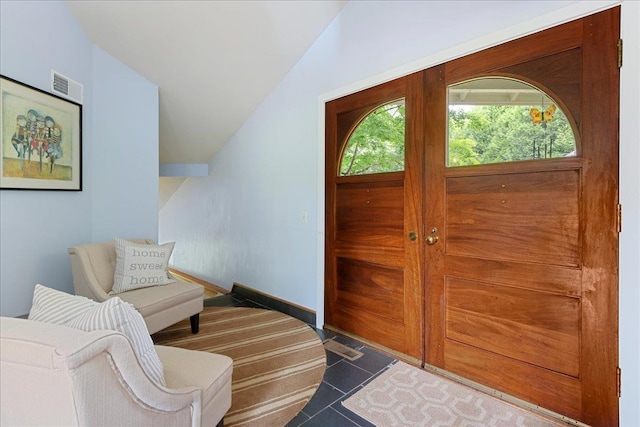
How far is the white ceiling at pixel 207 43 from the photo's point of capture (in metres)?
Result: 2.58

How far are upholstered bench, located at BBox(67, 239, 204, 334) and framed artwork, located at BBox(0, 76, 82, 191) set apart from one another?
607 millimetres

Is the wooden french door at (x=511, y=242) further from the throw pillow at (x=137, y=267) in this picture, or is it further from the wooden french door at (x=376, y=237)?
the throw pillow at (x=137, y=267)

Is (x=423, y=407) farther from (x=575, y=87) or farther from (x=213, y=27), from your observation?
(x=213, y=27)

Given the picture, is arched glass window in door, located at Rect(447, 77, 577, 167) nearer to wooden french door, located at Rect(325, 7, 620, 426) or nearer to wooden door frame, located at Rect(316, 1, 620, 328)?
wooden french door, located at Rect(325, 7, 620, 426)

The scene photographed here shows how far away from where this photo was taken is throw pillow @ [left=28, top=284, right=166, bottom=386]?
921 mm

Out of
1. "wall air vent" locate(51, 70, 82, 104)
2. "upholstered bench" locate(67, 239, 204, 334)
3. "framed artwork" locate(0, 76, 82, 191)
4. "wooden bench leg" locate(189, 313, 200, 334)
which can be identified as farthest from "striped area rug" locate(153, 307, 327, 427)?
"wall air vent" locate(51, 70, 82, 104)

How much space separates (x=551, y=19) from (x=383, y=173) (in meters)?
1.31

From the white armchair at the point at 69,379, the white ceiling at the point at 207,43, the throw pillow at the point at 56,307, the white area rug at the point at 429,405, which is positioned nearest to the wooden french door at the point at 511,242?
the white area rug at the point at 429,405

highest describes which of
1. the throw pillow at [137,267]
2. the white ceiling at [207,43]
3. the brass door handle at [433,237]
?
the white ceiling at [207,43]

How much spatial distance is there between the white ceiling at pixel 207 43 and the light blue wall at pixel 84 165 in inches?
8.8

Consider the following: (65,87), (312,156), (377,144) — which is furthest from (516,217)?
(65,87)

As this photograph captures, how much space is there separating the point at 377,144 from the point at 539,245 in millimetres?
1348

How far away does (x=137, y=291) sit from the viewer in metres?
2.42

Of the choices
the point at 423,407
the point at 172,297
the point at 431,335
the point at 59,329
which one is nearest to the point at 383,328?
the point at 431,335
